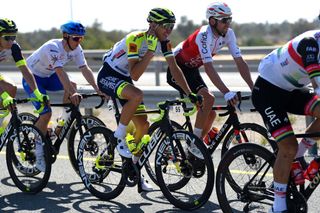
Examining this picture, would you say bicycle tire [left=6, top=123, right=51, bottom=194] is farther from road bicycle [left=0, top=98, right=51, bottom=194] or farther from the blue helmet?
the blue helmet

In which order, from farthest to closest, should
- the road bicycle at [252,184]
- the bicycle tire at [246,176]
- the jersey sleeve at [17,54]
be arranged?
the jersey sleeve at [17,54]
the bicycle tire at [246,176]
the road bicycle at [252,184]

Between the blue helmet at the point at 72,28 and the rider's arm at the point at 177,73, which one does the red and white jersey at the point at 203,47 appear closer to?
the rider's arm at the point at 177,73

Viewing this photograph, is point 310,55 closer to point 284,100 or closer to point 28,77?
point 284,100

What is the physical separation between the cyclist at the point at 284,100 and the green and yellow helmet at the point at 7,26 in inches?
133

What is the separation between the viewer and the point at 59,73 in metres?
8.28

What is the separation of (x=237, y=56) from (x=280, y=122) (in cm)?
216

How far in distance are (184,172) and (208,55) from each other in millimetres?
1408

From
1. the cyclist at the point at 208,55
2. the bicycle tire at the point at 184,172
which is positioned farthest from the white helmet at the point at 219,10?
the bicycle tire at the point at 184,172

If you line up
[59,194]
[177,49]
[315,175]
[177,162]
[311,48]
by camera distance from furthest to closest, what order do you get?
[177,49], [59,194], [177,162], [315,175], [311,48]

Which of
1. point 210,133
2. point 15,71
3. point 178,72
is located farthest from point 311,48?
point 15,71

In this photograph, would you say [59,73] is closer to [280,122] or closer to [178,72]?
[178,72]

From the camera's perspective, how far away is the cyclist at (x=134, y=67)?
7.14m

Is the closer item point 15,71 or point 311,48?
point 311,48

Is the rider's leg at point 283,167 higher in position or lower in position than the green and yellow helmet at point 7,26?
lower
